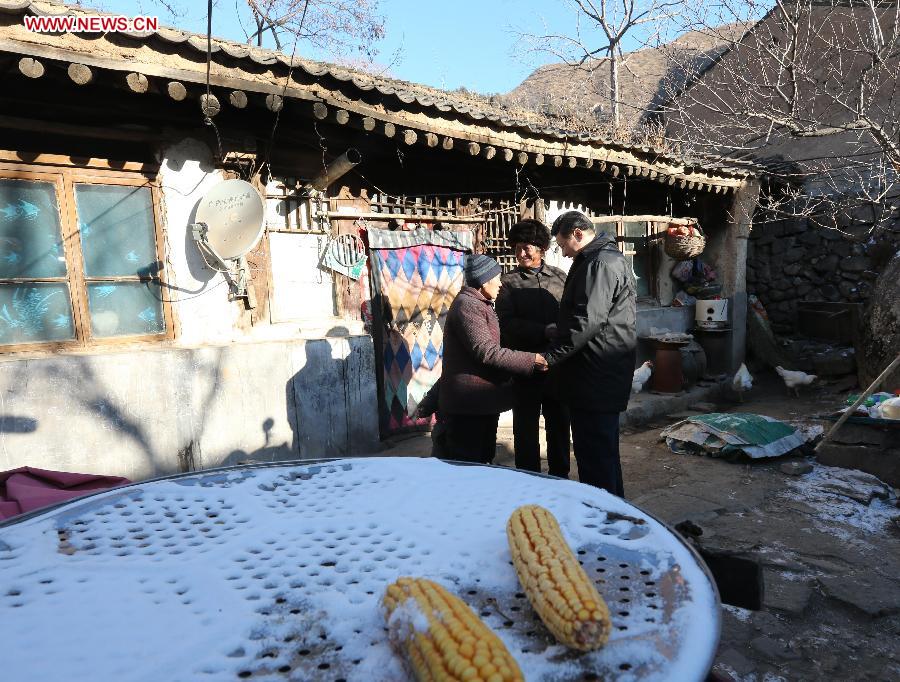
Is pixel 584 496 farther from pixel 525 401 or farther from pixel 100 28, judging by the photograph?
pixel 100 28

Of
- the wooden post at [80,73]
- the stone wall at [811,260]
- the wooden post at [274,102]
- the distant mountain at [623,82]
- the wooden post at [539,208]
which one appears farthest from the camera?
the distant mountain at [623,82]

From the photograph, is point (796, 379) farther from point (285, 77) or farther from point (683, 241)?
point (285, 77)

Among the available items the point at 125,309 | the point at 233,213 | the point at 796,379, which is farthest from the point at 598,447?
the point at 796,379

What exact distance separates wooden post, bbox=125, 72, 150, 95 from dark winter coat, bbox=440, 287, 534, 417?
8.53ft

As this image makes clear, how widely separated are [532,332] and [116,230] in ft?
11.2

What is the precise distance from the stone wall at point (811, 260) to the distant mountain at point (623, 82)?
3.40 meters

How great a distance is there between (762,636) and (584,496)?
180cm

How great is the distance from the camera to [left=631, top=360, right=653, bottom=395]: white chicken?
7.80 metres

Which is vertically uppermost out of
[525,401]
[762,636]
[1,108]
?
[1,108]

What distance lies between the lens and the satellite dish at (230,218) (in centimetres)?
466

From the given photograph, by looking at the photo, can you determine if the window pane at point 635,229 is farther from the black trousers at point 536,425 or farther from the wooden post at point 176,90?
the wooden post at point 176,90

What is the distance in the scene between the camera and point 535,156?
20.4 feet

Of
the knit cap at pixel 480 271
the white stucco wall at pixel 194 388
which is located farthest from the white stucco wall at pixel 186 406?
the knit cap at pixel 480 271

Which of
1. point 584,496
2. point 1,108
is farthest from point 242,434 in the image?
point 584,496
